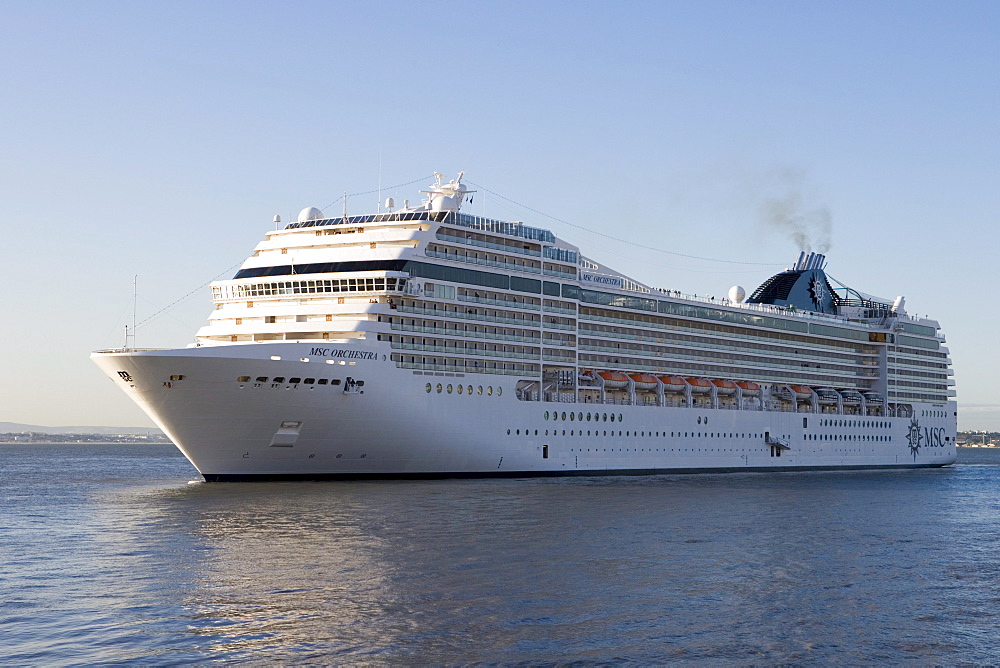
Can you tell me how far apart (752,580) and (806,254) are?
237 feet

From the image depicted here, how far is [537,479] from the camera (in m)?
59.8

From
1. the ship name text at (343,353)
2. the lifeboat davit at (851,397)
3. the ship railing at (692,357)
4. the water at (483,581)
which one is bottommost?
the water at (483,581)

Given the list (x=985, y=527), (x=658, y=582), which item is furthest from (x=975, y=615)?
(x=985, y=527)

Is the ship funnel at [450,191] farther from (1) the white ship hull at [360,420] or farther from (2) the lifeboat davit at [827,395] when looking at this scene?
(2) the lifeboat davit at [827,395]

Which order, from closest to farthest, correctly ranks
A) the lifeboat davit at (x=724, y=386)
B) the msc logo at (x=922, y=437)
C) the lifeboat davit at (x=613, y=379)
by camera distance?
the lifeboat davit at (x=613, y=379)
the lifeboat davit at (x=724, y=386)
the msc logo at (x=922, y=437)

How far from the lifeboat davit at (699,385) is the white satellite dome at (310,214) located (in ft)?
95.9

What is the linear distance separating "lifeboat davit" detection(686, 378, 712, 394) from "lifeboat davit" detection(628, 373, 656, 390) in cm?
438

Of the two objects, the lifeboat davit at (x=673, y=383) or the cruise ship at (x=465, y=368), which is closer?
the cruise ship at (x=465, y=368)

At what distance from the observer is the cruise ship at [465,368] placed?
49250 mm

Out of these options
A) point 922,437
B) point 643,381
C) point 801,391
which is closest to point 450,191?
point 643,381

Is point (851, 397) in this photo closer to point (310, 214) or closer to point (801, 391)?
point (801, 391)

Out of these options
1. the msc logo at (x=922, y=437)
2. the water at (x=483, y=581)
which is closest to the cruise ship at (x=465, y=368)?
the water at (x=483, y=581)

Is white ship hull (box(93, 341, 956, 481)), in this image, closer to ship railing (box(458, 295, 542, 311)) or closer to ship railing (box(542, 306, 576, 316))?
ship railing (box(458, 295, 542, 311))

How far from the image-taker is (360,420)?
168 feet
